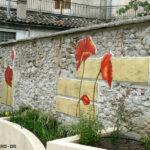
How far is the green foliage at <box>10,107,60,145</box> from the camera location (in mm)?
5562

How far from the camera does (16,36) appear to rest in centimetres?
Result: 1288

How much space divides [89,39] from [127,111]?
1.62 metres

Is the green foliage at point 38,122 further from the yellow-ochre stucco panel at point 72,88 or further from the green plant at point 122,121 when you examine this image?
the green plant at point 122,121

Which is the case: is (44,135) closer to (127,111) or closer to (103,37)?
(127,111)

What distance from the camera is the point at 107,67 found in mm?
4953

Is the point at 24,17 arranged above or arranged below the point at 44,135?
above

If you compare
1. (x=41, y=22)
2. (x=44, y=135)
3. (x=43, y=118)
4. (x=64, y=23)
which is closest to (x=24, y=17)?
(x=41, y=22)

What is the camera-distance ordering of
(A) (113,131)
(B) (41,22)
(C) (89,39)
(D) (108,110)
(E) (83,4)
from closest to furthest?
(A) (113,131), (D) (108,110), (C) (89,39), (B) (41,22), (E) (83,4)

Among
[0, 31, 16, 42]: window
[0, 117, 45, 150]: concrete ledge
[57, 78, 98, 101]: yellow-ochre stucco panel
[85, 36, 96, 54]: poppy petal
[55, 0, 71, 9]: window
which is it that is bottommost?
[0, 117, 45, 150]: concrete ledge

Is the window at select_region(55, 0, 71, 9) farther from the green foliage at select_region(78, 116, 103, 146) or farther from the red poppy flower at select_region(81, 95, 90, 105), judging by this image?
the green foliage at select_region(78, 116, 103, 146)

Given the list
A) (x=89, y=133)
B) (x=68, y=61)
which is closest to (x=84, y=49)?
(x=68, y=61)

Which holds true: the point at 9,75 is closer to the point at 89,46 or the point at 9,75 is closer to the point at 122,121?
the point at 89,46

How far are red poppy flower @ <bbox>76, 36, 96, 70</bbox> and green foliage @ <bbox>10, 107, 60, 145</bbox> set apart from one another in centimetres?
144

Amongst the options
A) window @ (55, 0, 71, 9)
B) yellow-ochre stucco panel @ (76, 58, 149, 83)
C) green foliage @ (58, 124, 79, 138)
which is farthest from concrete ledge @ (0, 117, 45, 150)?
window @ (55, 0, 71, 9)
